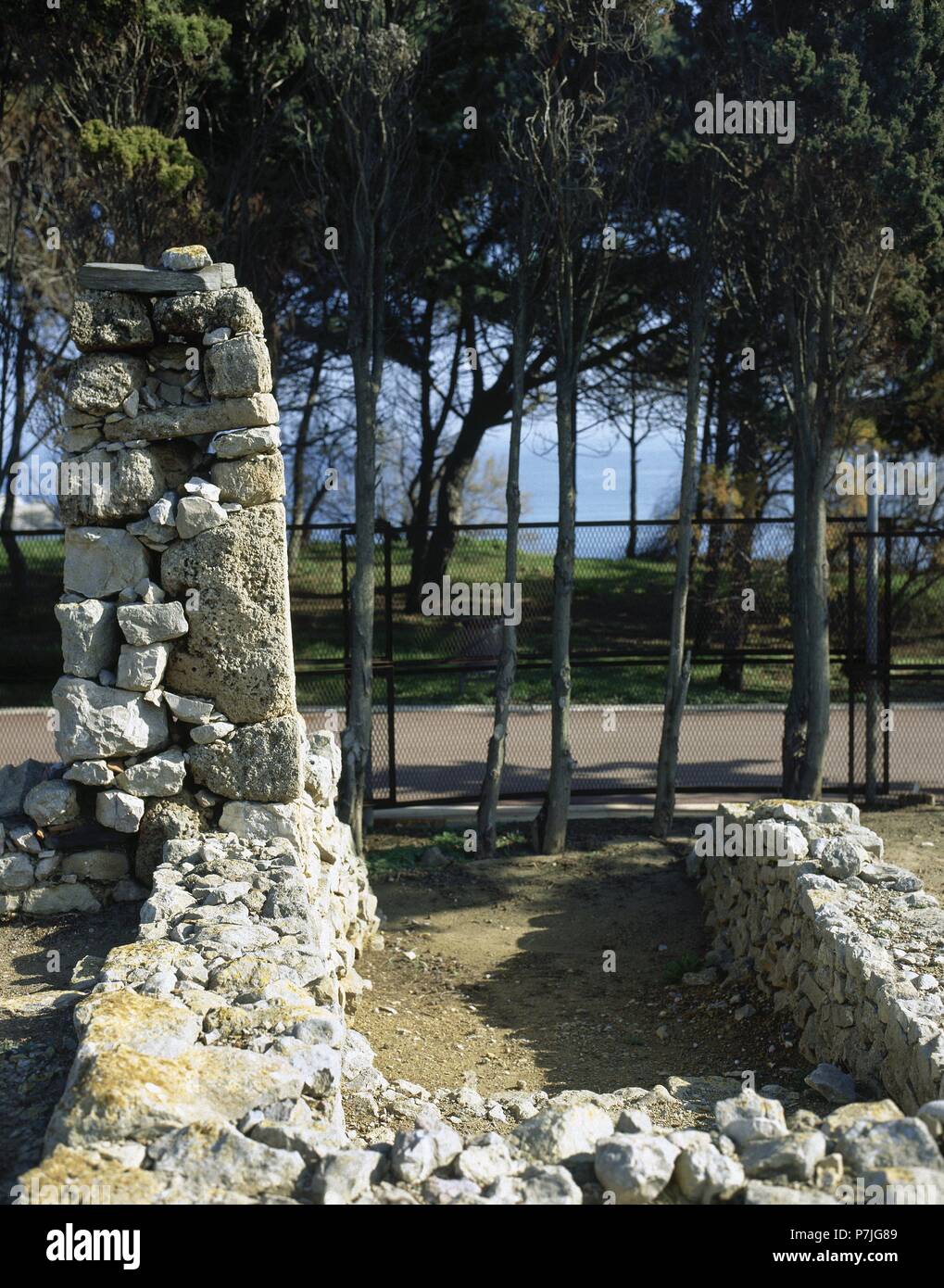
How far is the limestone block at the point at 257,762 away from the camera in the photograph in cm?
754

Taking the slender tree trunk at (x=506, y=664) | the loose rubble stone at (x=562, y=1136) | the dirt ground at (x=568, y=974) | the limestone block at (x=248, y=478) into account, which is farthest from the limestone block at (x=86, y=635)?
the slender tree trunk at (x=506, y=664)

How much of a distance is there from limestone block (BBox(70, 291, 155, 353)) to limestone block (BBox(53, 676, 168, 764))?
1.93 m

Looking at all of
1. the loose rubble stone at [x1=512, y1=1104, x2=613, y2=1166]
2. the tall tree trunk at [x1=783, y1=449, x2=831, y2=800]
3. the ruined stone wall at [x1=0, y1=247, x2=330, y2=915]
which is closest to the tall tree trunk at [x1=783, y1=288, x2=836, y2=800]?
the tall tree trunk at [x1=783, y1=449, x2=831, y2=800]

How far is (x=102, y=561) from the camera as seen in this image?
7578mm

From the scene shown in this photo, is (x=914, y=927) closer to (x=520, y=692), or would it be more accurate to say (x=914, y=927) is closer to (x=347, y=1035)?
(x=347, y=1035)

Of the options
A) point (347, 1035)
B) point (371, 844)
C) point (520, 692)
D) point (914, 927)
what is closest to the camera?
point (347, 1035)

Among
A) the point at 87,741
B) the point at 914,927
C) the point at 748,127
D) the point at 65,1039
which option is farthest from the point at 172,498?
the point at 748,127

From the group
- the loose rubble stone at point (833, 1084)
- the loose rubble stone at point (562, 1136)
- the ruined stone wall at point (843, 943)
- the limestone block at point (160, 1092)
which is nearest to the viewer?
the limestone block at point (160, 1092)

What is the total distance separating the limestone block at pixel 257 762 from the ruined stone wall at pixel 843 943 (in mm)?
2969

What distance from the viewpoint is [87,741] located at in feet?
24.7

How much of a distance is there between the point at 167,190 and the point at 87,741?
19.5ft

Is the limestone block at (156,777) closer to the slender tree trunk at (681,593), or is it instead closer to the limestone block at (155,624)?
the limestone block at (155,624)

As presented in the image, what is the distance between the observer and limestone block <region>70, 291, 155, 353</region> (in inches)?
293
